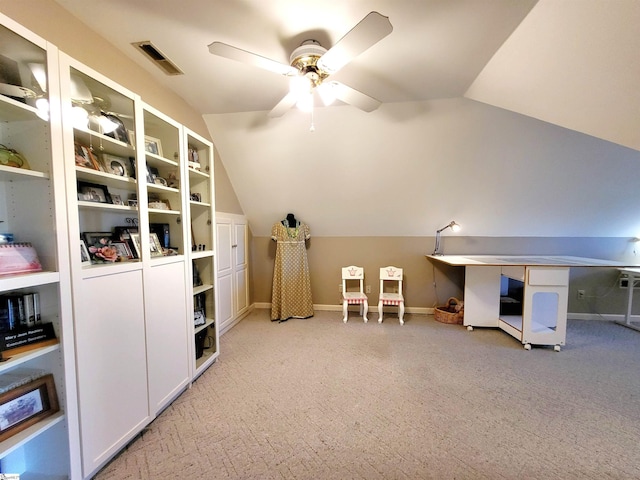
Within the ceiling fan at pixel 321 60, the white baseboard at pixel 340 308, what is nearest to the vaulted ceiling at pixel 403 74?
the ceiling fan at pixel 321 60

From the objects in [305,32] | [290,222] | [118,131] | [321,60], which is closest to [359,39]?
[321,60]

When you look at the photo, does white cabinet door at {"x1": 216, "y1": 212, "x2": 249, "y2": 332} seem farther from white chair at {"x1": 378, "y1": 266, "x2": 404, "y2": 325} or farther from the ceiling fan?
white chair at {"x1": 378, "y1": 266, "x2": 404, "y2": 325}

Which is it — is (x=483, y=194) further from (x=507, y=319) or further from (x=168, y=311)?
(x=168, y=311)

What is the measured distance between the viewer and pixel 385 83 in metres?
2.13

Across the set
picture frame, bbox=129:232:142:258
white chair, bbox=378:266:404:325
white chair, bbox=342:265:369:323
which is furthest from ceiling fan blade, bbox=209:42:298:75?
white chair, bbox=378:266:404:325

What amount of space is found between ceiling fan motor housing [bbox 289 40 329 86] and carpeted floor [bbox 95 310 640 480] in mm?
2236

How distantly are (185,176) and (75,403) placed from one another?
1469mm

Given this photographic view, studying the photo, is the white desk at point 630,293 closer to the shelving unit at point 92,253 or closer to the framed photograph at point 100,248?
the shelving unit at point 92,253

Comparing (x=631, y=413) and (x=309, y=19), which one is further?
(x=631, y=413)

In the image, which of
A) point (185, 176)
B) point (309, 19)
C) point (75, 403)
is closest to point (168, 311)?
point (75, 403)

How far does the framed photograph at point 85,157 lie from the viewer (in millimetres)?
1359

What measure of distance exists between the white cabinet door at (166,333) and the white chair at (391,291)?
2395mm

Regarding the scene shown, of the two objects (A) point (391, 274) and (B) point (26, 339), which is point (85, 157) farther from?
(A) point (391, 274)

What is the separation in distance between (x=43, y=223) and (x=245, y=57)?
1.27m
